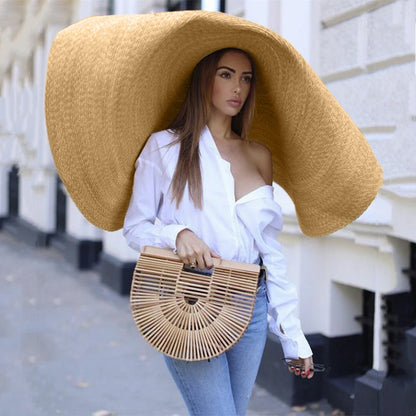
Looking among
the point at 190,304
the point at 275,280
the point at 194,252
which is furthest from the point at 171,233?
the point at 275,280

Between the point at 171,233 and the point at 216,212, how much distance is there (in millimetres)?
178

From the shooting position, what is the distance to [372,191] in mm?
2369

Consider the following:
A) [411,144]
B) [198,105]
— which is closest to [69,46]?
[198,105]

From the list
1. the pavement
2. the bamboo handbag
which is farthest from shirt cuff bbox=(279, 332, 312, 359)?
the pavement

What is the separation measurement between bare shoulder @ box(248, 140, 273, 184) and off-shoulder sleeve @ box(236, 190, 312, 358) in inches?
7.2

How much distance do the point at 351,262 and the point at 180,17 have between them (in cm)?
254

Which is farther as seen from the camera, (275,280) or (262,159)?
(262,159)

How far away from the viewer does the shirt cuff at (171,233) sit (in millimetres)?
1983

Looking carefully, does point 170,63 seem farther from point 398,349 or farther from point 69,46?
point 398,349

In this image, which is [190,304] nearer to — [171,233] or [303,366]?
[171,233]

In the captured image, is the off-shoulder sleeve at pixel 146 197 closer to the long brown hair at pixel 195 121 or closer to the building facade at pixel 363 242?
the long brown hair at pixel 195 121

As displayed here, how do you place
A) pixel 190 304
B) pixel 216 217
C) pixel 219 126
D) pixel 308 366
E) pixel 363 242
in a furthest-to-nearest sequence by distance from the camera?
pixel 363 242
pixel 219 126
pixel 308 366
pixel 216 217
pixel 190 304

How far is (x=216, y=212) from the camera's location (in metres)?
2.04

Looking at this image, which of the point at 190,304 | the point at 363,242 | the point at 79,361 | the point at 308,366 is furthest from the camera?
the point at 79,361
